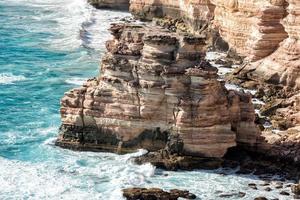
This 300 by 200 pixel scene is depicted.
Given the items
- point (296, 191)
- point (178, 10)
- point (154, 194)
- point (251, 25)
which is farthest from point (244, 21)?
point (154, 194)

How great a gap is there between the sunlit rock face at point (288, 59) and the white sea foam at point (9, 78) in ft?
60.4

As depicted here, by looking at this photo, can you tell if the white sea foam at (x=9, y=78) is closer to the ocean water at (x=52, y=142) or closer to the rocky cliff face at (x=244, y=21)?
the ocean water at (x=52, y=142)

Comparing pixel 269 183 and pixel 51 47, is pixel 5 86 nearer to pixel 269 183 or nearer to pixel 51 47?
pixel 51 47

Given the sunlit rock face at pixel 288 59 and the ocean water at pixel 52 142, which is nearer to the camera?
the ocean water at pixel 52 142

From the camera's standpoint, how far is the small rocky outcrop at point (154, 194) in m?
31.5

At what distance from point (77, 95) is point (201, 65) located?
710cm

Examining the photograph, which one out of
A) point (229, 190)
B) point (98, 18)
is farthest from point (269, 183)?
point (98, 18)

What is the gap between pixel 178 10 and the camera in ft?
265

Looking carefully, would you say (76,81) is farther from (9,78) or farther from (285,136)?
(285,136)

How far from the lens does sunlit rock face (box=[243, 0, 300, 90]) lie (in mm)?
49312

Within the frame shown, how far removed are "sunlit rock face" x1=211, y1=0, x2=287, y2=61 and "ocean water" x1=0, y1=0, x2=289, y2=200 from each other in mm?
11965

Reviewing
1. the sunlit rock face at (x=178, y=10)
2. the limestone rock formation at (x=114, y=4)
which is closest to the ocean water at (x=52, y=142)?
the sunlit rock face at (x=178, y=10)

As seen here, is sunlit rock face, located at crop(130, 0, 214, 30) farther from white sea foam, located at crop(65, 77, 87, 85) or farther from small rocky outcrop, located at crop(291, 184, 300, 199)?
small rocky outcrop, located at crop(291, 184, 300, 199)

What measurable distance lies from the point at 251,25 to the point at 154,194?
2927 cm
